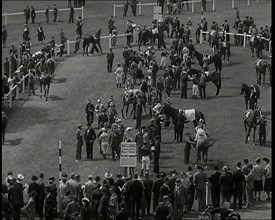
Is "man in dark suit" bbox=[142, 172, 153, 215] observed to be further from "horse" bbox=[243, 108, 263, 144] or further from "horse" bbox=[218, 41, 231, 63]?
"horse" bbox=[218, 41, 231, 63]

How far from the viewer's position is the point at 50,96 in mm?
57562

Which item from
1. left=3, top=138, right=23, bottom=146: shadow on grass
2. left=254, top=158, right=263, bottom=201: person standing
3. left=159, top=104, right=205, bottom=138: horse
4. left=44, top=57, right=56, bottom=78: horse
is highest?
left=44, top=57, right=56, bottom=78: horse

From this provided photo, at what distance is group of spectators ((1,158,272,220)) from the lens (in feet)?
125

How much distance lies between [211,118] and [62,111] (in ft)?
23.4

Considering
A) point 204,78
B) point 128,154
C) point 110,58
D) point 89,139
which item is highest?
point 110,58

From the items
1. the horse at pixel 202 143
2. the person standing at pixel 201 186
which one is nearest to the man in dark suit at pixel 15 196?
the person standing at pixel 201 186

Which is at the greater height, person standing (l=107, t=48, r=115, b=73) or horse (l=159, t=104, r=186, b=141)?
person standing (l=107, t=48, r=115, b=73)

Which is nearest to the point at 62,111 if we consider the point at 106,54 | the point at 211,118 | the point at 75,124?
the point at 75,124

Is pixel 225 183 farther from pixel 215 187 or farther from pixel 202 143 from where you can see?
pixel 202 143

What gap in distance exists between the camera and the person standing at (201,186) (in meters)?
39.9

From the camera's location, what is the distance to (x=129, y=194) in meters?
39.2

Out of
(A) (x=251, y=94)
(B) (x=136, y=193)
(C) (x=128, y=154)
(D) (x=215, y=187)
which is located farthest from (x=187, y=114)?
(B) (x=136, y=193)

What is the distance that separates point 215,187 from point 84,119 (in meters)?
14.2

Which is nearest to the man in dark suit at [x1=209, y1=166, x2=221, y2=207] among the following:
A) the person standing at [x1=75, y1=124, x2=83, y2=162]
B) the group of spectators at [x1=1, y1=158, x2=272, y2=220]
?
the group of spectators at [x1=1, y1=158, x2=272, y2=220]
